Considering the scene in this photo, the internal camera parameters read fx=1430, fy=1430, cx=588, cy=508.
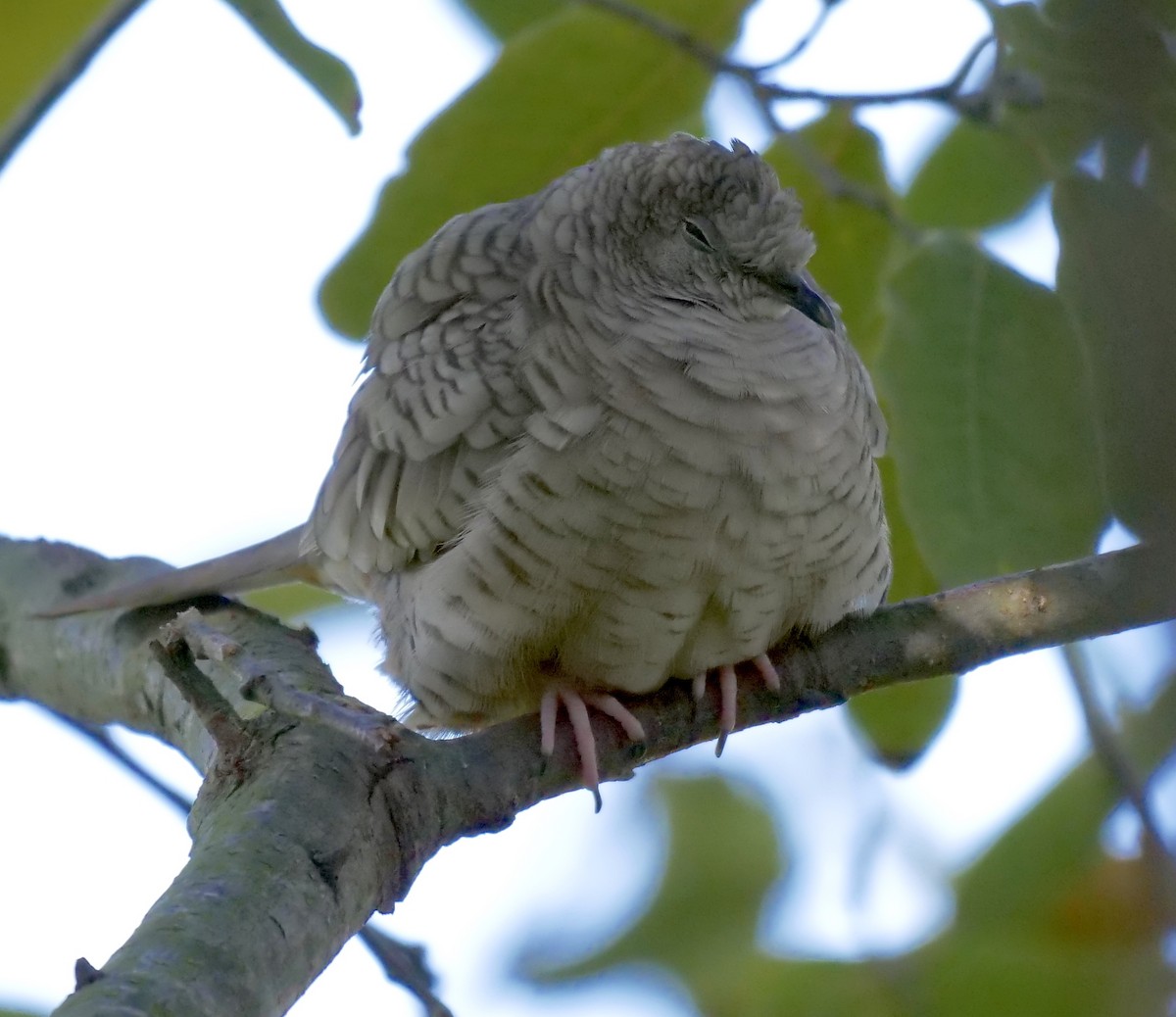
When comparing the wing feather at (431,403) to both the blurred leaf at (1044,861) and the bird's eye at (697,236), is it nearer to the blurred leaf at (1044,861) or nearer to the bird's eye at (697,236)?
the bird's eye at (697,236)

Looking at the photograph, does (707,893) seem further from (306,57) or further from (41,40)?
(41,40)

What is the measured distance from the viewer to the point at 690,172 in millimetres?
2412

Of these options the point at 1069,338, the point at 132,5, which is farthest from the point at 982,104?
the point at 132,5

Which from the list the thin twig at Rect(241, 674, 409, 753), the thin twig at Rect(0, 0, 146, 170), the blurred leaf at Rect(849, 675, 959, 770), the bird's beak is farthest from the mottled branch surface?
the thin twig at Rect(0, 0, 146, 170)

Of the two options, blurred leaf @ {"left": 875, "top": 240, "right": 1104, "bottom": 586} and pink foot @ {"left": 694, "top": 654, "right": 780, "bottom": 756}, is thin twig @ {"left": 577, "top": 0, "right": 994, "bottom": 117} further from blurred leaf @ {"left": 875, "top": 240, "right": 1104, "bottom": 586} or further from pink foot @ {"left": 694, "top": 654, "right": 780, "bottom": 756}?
pink foot @ {"left": 694, "top": 654, "right": 780, "bottom": 756}

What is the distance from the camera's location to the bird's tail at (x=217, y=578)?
250 centimetres

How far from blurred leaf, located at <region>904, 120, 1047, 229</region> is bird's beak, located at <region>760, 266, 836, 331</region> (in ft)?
1.47

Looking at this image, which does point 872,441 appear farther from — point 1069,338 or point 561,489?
point 561,489

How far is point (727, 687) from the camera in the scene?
2260mm

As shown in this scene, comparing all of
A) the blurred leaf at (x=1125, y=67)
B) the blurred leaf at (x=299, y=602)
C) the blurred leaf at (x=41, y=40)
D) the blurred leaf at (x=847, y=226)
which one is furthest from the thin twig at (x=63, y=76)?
the blurred leaf at (x=1125, y=67)

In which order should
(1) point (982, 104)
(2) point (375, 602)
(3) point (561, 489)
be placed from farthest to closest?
(2) point (375, 602) < (1) point (982, 104) < (3) point (561, 489)

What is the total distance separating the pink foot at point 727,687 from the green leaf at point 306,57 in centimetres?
101

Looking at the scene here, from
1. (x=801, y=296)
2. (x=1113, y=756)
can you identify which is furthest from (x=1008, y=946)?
(x=801, y=296)

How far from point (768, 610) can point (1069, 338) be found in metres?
0.64
